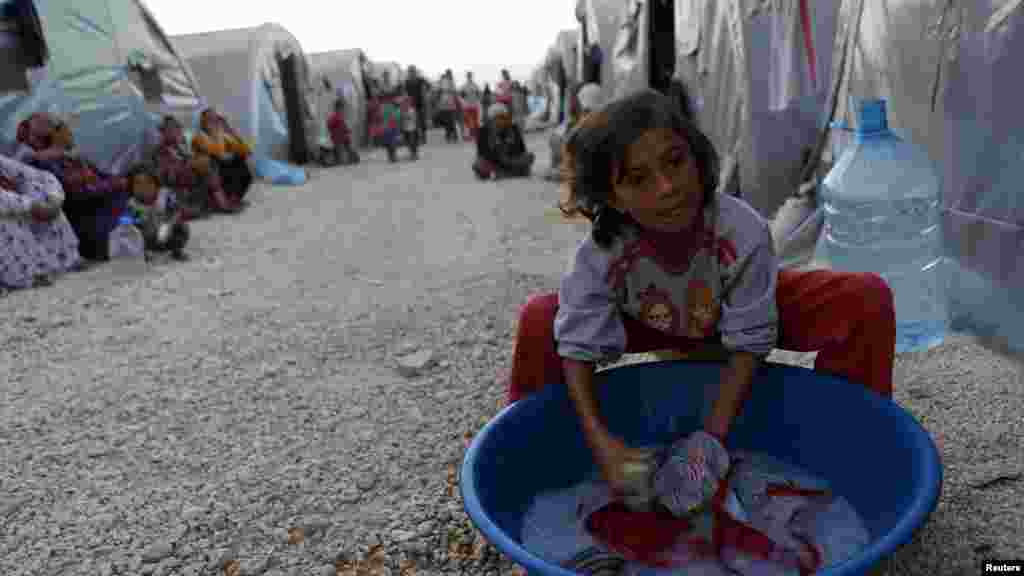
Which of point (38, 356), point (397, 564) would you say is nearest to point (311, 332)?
point (38, 356)

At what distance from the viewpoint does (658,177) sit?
Result: 1248 mm

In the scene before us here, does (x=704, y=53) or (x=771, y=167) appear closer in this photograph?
(x=771, y=167)

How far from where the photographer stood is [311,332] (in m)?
3.06

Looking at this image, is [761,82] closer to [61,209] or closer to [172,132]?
[61,209]

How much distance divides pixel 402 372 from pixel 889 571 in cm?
162

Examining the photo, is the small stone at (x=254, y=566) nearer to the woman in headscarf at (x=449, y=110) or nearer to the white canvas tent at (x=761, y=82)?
the white canvas tent at (x=761, y=82)

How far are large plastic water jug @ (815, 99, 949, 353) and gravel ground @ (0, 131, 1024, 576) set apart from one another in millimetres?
240

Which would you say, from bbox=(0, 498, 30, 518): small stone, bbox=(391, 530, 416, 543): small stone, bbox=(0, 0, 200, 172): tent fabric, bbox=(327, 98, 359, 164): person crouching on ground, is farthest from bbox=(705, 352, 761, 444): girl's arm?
bbox=(327, 98, 359, 164): person crouching on ground

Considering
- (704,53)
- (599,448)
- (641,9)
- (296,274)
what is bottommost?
(296,274)

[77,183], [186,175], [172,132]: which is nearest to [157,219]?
[77,183]

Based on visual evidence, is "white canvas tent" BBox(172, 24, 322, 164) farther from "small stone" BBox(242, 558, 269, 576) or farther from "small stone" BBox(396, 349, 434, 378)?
"small stone" BBox(242, 558, 269, 576)

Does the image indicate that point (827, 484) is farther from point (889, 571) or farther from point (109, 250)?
point (109, 250)

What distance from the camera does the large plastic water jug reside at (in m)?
2.40

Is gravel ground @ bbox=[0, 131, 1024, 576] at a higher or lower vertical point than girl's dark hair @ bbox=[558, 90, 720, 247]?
lower
